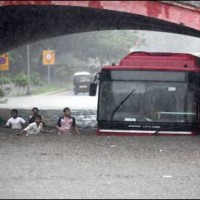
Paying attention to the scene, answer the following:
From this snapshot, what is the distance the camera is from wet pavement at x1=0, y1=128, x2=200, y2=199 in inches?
369

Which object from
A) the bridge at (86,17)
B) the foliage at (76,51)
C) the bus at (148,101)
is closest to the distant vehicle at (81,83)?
the foliage at (76,51)

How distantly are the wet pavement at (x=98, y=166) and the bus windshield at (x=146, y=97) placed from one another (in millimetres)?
590

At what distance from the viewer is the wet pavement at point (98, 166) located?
938cm

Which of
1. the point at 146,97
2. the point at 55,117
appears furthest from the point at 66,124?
the point at 55,117

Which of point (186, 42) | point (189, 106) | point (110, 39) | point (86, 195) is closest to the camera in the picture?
point (86, 195)

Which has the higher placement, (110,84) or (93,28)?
(93,28)

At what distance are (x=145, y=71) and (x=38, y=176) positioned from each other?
6.41 metres

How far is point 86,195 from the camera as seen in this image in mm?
9078

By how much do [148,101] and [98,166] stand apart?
179 inches

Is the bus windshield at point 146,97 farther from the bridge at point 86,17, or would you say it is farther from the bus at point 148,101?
the bridge at point 86,17

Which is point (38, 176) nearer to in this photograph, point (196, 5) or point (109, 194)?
point (109, 194)

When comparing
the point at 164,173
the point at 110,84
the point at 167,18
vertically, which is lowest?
the point at 164,173

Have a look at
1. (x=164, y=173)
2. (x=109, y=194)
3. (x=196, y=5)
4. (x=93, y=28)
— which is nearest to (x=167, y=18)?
(x=196, y=5)

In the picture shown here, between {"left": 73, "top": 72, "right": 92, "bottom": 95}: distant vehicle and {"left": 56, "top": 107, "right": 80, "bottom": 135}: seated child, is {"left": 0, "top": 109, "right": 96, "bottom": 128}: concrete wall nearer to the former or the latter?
{"left": 56, "top": 107, "right": 80, "bottom": 135}: seated child
